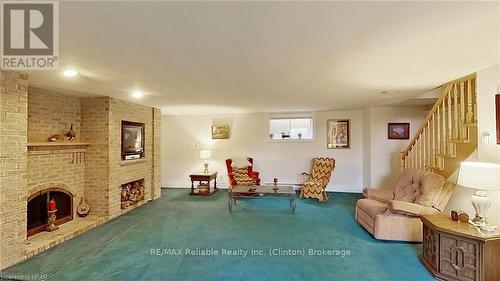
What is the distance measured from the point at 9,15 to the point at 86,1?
69 centimetres

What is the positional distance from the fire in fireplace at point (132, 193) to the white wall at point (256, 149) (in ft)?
6.20

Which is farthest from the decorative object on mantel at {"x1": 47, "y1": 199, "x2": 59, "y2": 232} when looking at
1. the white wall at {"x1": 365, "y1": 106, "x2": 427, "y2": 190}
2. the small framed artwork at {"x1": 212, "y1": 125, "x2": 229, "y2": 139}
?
the white wall at {"x1": 365, "y1": 106, "x2": 427, "y2": 190}

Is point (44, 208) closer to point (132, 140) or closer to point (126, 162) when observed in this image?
point (126, 162)

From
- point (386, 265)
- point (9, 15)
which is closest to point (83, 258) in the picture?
point (9, 15)

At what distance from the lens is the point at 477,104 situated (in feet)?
9.72

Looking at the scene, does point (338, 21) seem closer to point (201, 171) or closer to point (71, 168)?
point (71, 168)

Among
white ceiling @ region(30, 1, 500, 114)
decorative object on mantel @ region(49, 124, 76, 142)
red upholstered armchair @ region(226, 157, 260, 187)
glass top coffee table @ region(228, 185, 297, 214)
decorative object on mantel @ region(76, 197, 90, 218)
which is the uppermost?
white ceiling @ region(30, 1, 500, 114)

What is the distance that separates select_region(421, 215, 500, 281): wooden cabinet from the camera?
2.34 meters

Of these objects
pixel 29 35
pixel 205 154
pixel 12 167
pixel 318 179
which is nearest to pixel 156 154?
pixel 205 154

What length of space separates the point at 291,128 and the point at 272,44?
203 inches

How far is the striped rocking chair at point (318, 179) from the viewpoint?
5.76 m

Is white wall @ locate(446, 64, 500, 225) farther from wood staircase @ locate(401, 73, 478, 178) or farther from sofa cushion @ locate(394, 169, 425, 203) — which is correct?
sofa cushion @ locate(394, 169, 425, 203)

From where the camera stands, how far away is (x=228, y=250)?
→ 319 cm

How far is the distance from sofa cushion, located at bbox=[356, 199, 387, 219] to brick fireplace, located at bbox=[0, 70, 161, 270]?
14.6 feet
